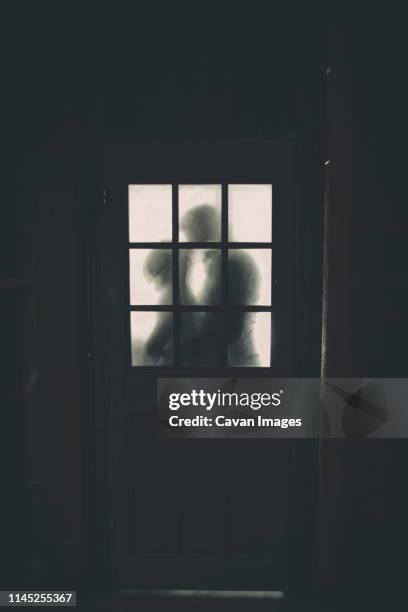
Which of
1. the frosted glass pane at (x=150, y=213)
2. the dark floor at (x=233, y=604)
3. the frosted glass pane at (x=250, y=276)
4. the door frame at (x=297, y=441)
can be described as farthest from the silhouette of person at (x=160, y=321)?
the dark floor at (x=233, y=604)

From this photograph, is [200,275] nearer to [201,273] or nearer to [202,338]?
[201,273]

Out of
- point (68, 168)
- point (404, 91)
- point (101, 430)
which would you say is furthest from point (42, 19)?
point (101, 430)

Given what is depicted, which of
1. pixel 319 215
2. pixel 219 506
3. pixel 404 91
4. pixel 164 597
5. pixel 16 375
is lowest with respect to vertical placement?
pixel 164 597

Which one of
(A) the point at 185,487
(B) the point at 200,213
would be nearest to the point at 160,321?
(B) the point at 200,213

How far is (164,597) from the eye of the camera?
287cm

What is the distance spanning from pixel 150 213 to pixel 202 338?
32.9 inches

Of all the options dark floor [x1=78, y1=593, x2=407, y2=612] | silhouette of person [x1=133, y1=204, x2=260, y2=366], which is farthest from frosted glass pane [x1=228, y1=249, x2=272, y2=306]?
dark floor [x1=78, y1=593, x2=407, y2=612]

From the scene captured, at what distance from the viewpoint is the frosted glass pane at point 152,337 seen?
9.55ft

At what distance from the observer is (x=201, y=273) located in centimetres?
286

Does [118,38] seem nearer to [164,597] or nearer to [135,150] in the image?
[135,150]

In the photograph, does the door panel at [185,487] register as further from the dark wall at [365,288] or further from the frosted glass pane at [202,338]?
the dark wall at [365,288]

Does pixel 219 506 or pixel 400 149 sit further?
pixel 219 506

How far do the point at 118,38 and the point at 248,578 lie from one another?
3.38 m

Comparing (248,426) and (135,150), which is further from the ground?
(135,150)
